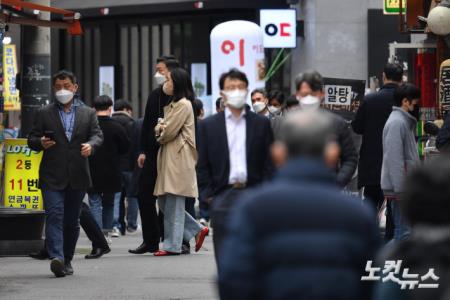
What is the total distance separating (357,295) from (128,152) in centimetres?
1370

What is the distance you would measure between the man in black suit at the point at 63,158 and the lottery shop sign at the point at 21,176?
224 centimetres

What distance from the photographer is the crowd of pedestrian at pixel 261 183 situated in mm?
4668

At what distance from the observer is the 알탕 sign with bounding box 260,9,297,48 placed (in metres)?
28.7

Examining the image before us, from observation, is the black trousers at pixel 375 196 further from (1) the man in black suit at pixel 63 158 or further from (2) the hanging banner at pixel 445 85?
(2) the hanging banner at pixel 445 85

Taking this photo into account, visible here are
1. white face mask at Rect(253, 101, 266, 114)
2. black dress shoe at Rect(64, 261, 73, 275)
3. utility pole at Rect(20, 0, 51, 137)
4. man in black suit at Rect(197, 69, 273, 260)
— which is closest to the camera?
man in black suit at Rect(197, 69, 273, 260)

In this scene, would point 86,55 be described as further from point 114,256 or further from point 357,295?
point 357,295

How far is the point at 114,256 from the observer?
47.6ft

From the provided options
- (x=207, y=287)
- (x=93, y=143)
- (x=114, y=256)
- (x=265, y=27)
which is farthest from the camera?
(x=265, y=27)

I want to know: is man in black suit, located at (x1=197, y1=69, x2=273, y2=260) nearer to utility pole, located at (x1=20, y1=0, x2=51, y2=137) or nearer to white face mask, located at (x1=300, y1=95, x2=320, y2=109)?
white face mask, located at (x1=300, y1=95, x2=320, y2=109)

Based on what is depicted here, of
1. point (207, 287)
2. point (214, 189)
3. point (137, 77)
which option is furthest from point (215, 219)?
point (137, 77)

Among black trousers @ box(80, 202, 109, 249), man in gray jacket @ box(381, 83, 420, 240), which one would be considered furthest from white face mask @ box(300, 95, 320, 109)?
black trousers @ box(80, 202, 109, 249)

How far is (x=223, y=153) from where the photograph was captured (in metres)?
8.50

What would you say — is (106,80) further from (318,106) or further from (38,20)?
(318,106)

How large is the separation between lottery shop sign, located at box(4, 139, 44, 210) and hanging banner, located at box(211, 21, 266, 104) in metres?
6.27
